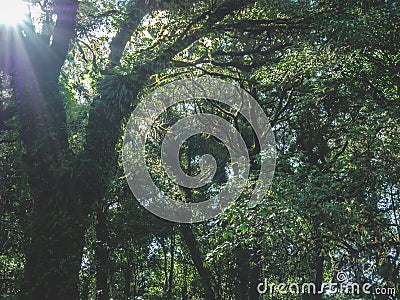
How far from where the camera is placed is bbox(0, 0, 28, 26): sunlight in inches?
286

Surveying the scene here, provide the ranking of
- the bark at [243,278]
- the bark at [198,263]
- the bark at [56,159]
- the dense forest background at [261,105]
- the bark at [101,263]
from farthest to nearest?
the bark at [198,263], the bark at [243,278], the bark at [101,263], the bark at [56,159], the dense forest background at [261,105]

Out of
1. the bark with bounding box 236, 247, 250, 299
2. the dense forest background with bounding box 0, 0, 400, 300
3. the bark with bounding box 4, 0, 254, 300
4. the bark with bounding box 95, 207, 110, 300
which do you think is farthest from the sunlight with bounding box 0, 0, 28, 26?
the bark with bounding box 236, 247, 250, 299

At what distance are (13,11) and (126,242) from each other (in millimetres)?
9379

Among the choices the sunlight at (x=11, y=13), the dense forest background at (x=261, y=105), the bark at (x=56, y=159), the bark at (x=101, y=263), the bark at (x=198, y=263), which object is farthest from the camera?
the bark at (x=198, y=263)

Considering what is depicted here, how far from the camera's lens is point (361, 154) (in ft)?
19.3

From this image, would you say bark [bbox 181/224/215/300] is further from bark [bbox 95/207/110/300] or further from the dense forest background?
bark [bbox 95/207/110/300]

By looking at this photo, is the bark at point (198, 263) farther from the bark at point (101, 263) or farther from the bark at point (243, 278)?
the bark at point (101, 263)

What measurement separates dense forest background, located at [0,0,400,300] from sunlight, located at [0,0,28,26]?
12 centimetres

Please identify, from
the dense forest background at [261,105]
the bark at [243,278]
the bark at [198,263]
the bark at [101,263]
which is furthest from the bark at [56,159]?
the bark at [243,278]

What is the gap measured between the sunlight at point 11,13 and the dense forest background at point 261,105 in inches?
4.7

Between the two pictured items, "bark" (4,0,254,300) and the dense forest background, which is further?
"bark" (4,0,254,300)

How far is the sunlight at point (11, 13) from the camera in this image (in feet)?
23.8

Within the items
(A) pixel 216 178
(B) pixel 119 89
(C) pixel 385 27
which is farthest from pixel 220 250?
(A) pixel 216 178

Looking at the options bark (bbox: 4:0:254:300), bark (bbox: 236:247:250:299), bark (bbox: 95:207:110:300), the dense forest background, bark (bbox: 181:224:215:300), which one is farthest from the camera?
bark (bbox: 181:224:215:300)
